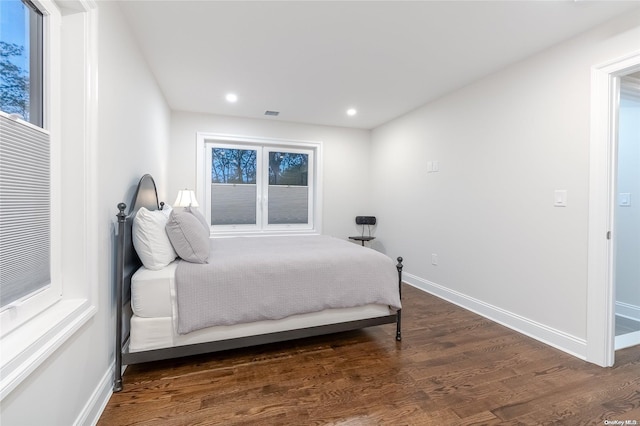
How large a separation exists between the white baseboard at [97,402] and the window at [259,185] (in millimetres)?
2940

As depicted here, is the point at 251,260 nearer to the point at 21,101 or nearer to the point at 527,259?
the point at 21,101

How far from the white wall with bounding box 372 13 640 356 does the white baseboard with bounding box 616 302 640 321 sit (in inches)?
53.0

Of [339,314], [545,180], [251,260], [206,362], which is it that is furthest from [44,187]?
[545,180]

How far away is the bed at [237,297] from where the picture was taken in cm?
186

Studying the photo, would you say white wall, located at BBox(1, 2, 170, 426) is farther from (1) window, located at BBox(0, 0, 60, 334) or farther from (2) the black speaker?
(2) the black speaker

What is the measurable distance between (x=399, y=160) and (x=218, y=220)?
117 inches

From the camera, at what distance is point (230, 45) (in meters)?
2.44

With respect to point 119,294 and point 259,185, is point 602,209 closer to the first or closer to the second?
point 119,294

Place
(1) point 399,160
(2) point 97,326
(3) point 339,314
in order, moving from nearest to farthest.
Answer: (2) point 97,326 < (3) point 339,314 < (1) point 399,160

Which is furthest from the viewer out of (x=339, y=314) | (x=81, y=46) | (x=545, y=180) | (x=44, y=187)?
(x=545, y=180)

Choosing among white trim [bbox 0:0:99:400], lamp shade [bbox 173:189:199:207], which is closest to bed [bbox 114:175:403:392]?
white trim [bbox 0:0:99:400]

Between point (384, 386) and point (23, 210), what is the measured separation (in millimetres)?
2038

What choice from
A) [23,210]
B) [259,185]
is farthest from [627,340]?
[259,185]

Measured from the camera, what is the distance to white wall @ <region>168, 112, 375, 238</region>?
4258 mm
